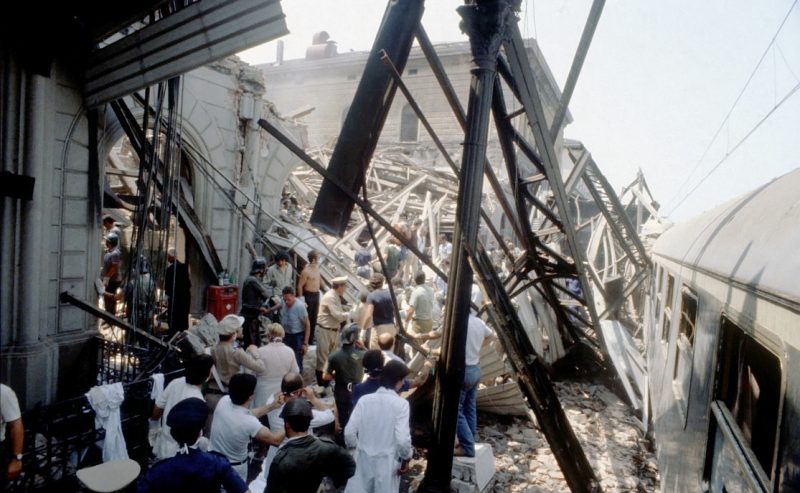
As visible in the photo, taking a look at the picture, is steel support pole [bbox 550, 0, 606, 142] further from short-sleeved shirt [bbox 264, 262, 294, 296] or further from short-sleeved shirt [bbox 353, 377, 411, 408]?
short-sleeved shirt [bbox 264, 262, 294, 296]

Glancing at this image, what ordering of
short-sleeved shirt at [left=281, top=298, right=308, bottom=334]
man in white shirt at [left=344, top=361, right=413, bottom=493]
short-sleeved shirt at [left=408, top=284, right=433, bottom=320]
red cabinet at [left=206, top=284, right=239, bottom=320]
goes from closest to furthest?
man in white shirt at [left=344, top=361, right=413, bottom=493] < short-sleeved shirt at [left=281, top=298, right=308, bottom=334] < short-sleeved shirt at [left=408, top=284, right=433, bottom=320] < red cabinet at [left=206, top=284, right=239, bottom=320]

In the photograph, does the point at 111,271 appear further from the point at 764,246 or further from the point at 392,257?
the point at 764,246

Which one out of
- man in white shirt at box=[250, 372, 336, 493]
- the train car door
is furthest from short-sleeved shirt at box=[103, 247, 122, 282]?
the train car door

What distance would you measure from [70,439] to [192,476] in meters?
2.21

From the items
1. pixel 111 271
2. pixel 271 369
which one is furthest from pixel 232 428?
pixel 111 271

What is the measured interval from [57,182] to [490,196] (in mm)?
15635

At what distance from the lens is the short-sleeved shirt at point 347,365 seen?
209 inches

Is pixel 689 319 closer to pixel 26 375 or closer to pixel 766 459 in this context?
pixel 766 459

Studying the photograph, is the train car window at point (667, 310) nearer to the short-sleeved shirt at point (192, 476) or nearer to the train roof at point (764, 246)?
the train roof at point (764, 246)

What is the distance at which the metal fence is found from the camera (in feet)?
13.1

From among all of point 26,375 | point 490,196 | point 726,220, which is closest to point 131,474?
point 26,375

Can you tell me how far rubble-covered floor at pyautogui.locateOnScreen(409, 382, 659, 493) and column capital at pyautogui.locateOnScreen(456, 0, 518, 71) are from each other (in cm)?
418

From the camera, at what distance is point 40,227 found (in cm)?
552

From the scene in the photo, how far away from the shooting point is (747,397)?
2.38m
